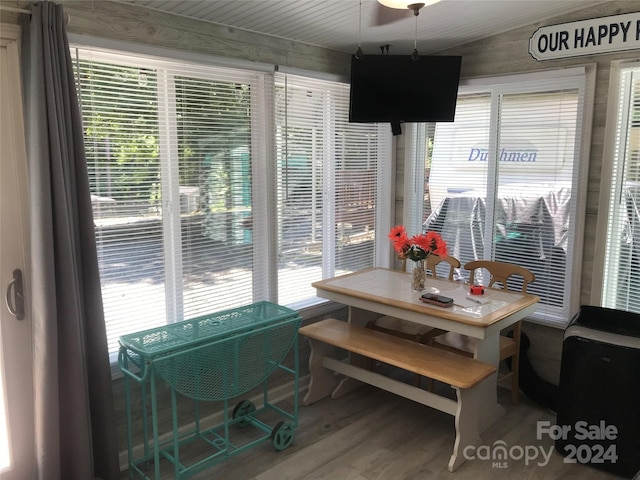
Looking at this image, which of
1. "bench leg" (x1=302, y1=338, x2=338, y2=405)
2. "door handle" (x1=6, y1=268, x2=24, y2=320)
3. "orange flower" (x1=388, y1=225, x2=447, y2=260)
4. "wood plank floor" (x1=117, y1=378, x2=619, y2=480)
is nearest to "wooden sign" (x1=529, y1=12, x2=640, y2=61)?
"orange flower" (x1=388, y1=225, x2=447, y2=260)

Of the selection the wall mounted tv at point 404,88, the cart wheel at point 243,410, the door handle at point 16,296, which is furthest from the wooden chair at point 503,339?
the door handle at point 16,296

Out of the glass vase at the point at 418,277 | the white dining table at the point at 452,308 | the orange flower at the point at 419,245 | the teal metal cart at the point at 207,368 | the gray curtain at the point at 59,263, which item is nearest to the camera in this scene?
the gray curtain at the point at 59,263

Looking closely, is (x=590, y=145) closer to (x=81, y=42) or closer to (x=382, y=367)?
(x=382, y=367)

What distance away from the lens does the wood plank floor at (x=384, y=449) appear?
9.00ft

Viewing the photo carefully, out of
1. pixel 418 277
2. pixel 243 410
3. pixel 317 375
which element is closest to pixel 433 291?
pixel 418 277

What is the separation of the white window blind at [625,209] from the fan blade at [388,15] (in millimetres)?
1383

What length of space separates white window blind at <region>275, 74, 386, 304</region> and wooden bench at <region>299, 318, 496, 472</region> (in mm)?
480

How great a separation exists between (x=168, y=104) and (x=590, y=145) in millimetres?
2633

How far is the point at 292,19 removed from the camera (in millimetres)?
3057

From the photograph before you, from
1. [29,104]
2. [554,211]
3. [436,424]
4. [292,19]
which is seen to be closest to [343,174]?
[292,19]

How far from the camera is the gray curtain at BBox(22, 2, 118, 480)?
219 centimetres

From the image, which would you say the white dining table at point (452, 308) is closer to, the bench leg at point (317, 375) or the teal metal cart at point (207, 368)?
the bench leg at point (317, 375)

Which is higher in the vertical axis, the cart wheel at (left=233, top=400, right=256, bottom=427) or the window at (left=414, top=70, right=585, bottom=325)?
the window at (left=414, top=70, right=585, bottom=325)

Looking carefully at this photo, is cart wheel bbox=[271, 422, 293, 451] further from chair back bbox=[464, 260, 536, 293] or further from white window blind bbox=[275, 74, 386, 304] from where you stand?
chair back bbox=[464, 260, 536, 293]
